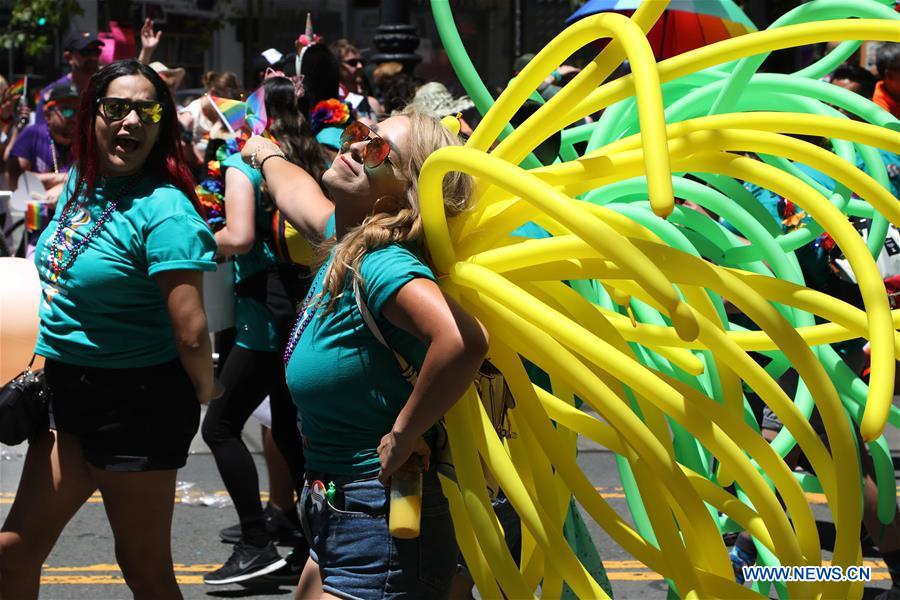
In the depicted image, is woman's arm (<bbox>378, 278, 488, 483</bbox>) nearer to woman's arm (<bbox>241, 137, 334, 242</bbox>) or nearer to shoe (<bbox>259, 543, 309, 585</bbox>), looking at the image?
woman's arm (<bbox>241, 137, 334, 242</bbox>)

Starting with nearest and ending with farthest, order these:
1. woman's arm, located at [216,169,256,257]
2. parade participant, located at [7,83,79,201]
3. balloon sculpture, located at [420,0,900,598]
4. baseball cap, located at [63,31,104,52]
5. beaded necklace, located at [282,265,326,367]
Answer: balloon sculpture, located at [420,0,900,598], beaded necklace, located at [282,265,326,367], woman's arm, located at [216,169,256,257], parade participant, located at [7,83,79,201], baseball cap, located at [63,31,104,52]

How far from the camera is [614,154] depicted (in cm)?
247

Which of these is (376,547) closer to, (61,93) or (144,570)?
(144,570)

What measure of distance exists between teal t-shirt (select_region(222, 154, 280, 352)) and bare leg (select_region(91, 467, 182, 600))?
1.39 metres

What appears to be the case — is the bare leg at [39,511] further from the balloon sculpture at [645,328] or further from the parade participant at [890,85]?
the parade participant at [890,85]

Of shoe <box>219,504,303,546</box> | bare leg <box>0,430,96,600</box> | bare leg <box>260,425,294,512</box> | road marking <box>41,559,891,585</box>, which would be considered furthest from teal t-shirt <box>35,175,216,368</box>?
shoe <box>219,504,303,546</box>

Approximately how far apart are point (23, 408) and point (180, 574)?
1.65 meters

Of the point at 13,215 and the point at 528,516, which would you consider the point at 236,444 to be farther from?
the point at 13,215

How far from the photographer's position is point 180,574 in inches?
193

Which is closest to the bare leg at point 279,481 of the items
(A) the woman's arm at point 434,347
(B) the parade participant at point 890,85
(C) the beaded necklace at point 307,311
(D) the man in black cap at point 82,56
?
(C) the beaded necklace at point 307,311

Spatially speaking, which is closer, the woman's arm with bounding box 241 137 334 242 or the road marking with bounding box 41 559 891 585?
the woman's arm with bounding box 241 137 334 242

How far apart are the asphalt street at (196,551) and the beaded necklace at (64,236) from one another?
66.5 inches

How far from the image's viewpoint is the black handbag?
11.3 feet

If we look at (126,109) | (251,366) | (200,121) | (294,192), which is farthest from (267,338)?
(200,121)
